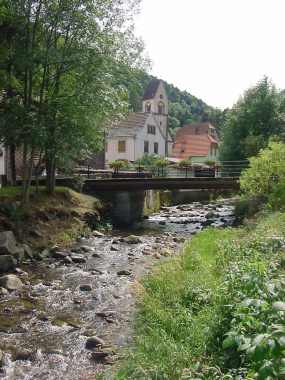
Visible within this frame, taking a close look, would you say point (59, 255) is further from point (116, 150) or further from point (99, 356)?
point (116, 150)

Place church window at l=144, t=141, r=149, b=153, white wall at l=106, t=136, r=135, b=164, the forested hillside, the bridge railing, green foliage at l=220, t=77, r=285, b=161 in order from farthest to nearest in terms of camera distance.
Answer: the forested hillside < church window at l=144, t=141, r=149, b=153 < white wall at l=106, t=136, r=135, b=164 < green foliage at l=220, t=77, r=285, b=161 < the bridge railing

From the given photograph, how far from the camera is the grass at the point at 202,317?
4.21 meters

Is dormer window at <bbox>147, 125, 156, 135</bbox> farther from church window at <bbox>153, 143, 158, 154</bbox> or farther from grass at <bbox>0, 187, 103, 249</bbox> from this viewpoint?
grass at <bbox>0, 187, 103, 249</bbox>

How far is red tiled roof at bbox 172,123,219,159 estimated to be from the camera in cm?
6750

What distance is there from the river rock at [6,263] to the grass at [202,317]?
4095 mm

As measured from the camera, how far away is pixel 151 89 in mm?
64438

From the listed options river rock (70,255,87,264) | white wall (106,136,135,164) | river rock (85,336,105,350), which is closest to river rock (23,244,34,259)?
river rock (70,255,87,264)

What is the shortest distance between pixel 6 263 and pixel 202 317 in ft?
22.2

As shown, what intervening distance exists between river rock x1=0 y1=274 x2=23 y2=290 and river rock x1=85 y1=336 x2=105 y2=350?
3.51 metres

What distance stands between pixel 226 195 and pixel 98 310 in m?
31.2

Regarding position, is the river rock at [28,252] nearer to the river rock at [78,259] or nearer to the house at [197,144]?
the river rock at [78,259]

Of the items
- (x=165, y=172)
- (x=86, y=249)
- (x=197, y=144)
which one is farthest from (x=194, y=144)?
(x=86, y=249)

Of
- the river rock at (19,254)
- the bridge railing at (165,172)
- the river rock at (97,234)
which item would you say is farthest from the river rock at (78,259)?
the bridge railing at (165,172)

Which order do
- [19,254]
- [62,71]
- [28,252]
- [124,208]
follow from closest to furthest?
[19,254]
[28,252]
[62,71]
[124,208]
